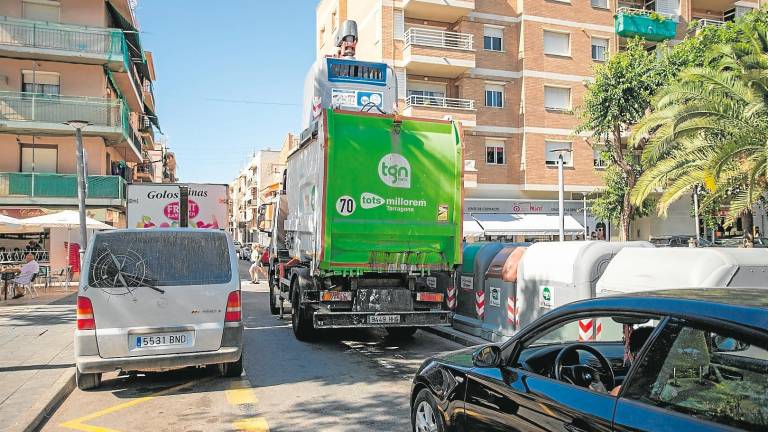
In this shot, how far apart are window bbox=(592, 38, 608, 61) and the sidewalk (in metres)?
28.1

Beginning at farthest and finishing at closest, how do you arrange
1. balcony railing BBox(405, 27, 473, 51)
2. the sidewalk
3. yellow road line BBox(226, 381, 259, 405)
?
balcony railing BBox(405, 27, 473, 51) → yellow road line BBox(226, 381, 259, 405) → the sidewalk

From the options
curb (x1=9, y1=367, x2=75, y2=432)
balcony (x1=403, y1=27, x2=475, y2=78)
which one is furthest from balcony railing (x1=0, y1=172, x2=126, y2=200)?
curb (x1=9, y1=367, x2=75, y2=432)

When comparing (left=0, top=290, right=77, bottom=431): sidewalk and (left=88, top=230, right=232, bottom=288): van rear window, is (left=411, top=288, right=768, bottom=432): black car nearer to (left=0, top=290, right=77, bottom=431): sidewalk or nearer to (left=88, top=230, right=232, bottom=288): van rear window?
(left=88, top=230, right=232, bottom=288): van rear window

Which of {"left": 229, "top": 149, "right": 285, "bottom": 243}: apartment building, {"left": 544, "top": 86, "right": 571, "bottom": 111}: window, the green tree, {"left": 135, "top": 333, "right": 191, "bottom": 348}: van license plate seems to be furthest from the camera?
{"left": 229, "top": 149, "right": 285, "bottom": 243}: apartment building

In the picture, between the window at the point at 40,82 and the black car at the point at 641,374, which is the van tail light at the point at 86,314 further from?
the window at the point at 40,82

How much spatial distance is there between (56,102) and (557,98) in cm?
2348

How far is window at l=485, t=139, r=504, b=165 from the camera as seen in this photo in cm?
3002

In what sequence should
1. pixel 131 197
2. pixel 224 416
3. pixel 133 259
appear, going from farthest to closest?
pixel 131 197 < pixel 133 259 < pixel 224 416

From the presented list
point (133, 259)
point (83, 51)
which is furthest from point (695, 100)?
point (83, 51)

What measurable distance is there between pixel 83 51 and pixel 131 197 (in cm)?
1139

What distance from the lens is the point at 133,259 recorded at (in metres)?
6.50

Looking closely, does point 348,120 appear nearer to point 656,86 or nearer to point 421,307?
point 421,307

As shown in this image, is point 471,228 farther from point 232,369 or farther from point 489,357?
point 489,357

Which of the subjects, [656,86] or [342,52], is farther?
[656,86]
